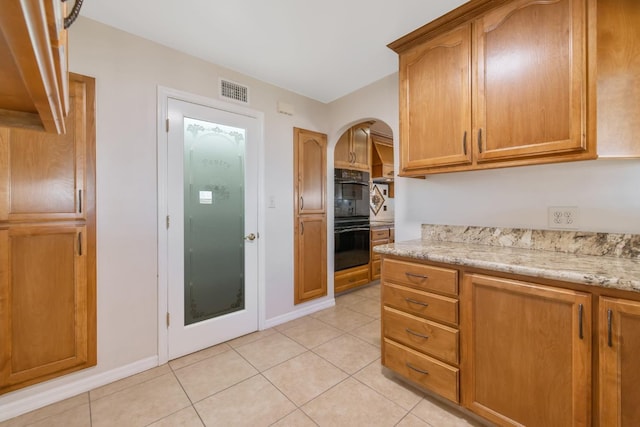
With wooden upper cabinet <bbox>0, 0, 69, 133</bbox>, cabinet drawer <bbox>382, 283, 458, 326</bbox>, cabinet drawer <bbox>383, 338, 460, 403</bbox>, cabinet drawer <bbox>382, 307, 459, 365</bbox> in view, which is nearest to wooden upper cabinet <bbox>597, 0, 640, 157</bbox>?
cabinet drawer <bbox>382, 283, 458, 326</bbox>

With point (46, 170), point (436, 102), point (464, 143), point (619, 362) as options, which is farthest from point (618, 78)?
point (46, 170)

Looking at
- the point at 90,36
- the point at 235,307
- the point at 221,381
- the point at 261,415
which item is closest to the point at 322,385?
the point at 261,415

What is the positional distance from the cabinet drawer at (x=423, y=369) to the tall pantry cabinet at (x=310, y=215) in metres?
1.37

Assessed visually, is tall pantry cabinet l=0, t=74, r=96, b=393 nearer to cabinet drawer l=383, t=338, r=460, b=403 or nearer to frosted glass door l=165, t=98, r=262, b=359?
frosted glass door l=165, t=98, r=262, b=359

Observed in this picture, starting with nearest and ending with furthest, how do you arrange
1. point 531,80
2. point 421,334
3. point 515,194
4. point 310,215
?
point 531,80
point 421,334
point 515,194
point 310,215

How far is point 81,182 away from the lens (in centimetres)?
176

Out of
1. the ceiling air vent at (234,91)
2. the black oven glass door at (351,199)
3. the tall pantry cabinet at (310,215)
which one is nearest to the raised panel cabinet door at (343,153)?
the black oven glass door at (351,199)

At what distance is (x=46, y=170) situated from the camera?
5.45ft

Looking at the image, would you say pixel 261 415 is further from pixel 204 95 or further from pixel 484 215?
pixel 204 95

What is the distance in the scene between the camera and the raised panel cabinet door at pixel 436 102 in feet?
5.58

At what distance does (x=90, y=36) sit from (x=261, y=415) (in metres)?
2.68

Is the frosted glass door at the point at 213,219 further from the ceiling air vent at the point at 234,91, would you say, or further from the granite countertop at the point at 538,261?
the granite countertop at the point at 538,261

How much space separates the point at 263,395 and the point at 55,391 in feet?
4.31

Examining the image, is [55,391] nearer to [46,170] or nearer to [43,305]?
[43,305]
